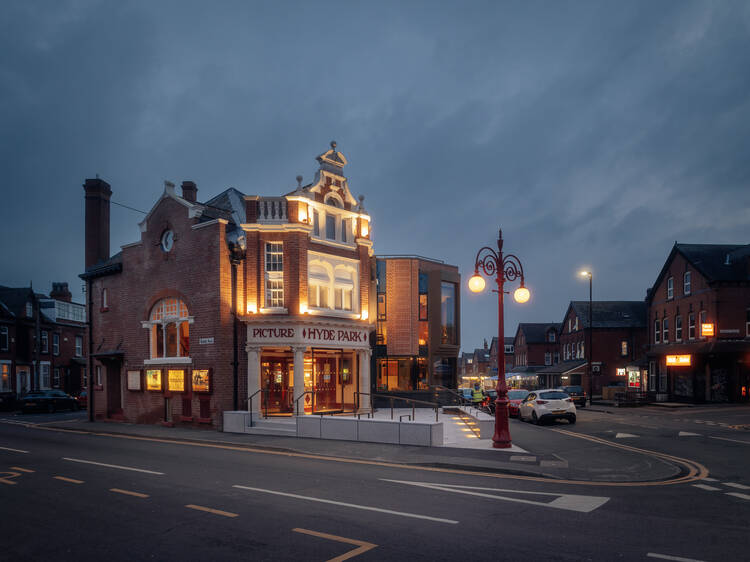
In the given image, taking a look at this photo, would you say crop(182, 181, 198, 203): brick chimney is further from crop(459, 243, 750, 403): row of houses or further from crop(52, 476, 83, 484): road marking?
crop(459, 243, 750, 403): row of houses

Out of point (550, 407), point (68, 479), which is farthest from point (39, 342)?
point (550, 407)

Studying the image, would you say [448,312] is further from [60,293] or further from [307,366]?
[60,293]

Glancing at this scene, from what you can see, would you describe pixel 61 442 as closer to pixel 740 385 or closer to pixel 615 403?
pixel 615 403

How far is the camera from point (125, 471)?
13.1m

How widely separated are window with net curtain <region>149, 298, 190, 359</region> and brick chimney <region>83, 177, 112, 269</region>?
28.3ft

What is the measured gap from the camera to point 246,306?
2316 centimetres

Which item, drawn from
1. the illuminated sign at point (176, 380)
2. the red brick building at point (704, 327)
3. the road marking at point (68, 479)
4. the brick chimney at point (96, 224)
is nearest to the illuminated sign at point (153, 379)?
the illuminated sign at point (176, 380)

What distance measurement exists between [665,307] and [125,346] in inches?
1541

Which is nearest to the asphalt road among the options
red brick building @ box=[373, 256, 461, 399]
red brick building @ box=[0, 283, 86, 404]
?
red brick building @ box=[373, 256, 461, 399]

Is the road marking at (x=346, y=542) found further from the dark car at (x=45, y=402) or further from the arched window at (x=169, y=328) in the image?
the dark car at (x=45, y=402)

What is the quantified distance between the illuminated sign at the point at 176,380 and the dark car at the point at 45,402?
708 inches

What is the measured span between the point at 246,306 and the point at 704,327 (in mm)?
30600

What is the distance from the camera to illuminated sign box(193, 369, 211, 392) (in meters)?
22.9

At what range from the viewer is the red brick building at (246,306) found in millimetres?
22844
